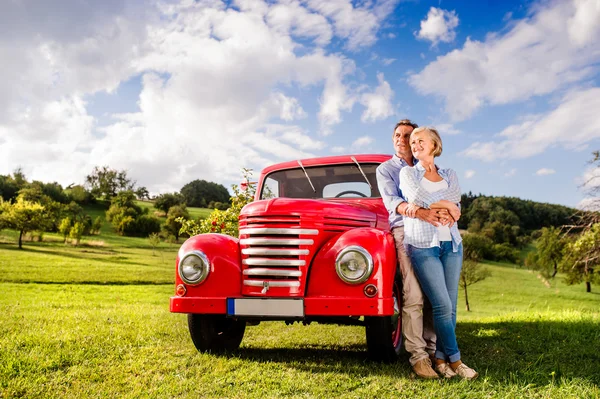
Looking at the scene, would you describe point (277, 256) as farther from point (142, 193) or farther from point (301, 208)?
point (142, 193)

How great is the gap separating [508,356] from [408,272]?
183 cm

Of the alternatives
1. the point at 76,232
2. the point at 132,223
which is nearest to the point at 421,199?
the point at 76,232

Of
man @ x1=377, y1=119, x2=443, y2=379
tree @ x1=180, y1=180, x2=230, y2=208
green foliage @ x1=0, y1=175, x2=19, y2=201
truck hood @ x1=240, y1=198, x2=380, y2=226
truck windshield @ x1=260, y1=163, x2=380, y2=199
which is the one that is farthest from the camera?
tree @ x1=180, y1=180, x2=230, y2=208

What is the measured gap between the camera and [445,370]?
4.40 metres

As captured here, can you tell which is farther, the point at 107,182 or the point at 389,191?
the point at 107,182

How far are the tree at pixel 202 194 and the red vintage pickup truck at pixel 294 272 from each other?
74.9 m

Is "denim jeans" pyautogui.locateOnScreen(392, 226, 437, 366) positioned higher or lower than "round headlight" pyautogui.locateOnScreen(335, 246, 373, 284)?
lower

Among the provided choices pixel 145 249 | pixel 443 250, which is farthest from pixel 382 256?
pixel 145 249

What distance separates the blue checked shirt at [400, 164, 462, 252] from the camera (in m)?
4.30

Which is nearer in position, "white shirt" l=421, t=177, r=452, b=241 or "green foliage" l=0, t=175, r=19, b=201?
"white shirt" l=421, t=177, r=452, b=241

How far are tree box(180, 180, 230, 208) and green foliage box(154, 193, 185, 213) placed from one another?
6.09 feet

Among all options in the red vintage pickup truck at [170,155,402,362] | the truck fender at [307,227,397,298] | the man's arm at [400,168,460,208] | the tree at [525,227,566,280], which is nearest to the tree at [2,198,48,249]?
the red vintage pickup truck at [170,155,402,362]

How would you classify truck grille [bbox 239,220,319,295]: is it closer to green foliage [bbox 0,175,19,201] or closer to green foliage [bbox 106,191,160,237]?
green foliage [bbox 106,191,160,237]

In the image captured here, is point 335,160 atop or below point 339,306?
atop
